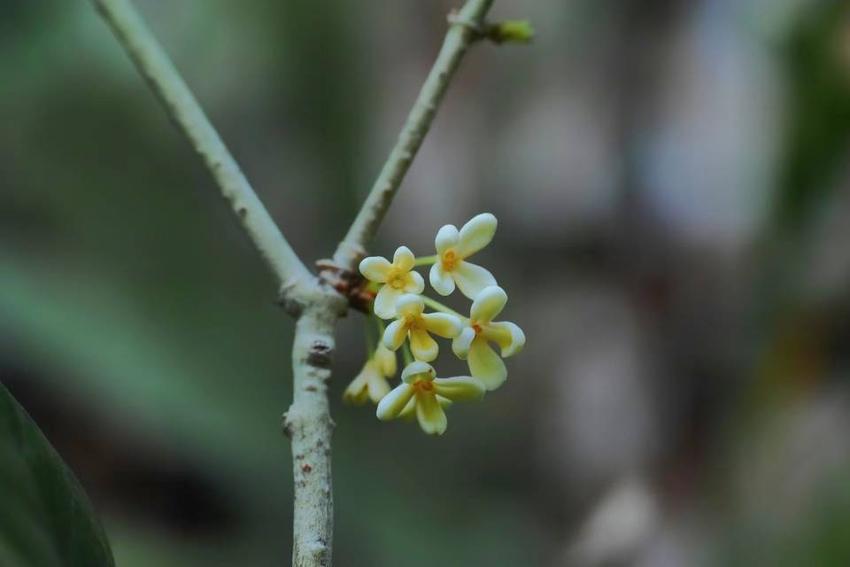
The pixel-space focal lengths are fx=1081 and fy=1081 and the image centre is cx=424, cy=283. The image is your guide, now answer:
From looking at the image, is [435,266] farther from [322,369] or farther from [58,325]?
[58,325]

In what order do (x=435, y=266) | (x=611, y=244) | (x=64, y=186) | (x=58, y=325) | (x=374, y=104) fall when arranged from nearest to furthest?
(x=435, y=266) < (x=58, y=325) < (x=64, y=186) < (x=374, y=104) < (x=611, y=244)

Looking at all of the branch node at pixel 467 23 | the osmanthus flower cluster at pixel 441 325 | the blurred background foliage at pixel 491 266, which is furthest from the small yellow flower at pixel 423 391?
the blurred background foliage at pixel 491 266

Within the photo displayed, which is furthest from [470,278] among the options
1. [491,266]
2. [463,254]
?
[491,266]

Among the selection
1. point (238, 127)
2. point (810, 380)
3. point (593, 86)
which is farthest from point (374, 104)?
point (810, 380)

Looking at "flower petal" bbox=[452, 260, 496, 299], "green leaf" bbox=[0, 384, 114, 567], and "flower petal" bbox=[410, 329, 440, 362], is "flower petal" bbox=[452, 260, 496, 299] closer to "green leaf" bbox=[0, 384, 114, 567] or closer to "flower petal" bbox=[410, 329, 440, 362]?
"flower petal" bbox=[410, 329, 440, 362]

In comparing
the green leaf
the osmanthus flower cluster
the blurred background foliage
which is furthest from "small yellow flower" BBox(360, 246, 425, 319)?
the blurred background foliage

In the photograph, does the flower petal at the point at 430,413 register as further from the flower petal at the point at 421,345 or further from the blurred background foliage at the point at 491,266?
the blurred background foliage at the point at 491,266
